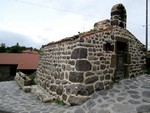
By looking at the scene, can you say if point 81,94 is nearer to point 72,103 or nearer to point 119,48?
point 72,103

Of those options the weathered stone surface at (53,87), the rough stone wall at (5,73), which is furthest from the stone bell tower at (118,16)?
the rough stone wall at (5,73)

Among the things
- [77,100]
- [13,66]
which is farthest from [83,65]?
[13,66]

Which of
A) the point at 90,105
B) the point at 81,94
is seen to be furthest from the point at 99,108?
the point at 81,94

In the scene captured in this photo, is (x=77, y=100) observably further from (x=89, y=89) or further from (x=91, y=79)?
(x=91, y=79)

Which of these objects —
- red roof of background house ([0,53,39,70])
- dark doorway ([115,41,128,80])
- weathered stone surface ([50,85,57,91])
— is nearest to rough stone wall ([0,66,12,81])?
red roof of background house ([0,53,39,70])

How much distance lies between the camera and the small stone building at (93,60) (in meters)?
7.17

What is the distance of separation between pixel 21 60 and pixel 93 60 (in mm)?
17288

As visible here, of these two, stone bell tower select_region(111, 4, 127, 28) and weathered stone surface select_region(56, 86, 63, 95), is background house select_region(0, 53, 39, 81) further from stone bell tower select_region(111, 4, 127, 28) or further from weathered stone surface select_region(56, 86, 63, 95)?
stone bell tower select_region(111, 4, 127, 28)

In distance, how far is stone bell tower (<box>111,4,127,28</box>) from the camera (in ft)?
30.4

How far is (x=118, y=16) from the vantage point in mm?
9266

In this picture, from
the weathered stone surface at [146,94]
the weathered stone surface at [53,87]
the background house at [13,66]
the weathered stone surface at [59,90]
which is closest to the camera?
the weathered stone surface at [146,94]

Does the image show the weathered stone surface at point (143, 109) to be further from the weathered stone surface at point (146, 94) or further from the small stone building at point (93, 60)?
the small stone building at point (93, 60)

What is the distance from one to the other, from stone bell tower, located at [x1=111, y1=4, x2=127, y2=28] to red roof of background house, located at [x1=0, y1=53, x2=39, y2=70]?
1448 cm

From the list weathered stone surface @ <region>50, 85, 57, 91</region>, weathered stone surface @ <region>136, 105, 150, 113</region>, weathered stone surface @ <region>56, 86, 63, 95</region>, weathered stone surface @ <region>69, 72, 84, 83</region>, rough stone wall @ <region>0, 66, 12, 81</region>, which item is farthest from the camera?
rough stone wall @ <region>0, 66, 12, 81</region>
